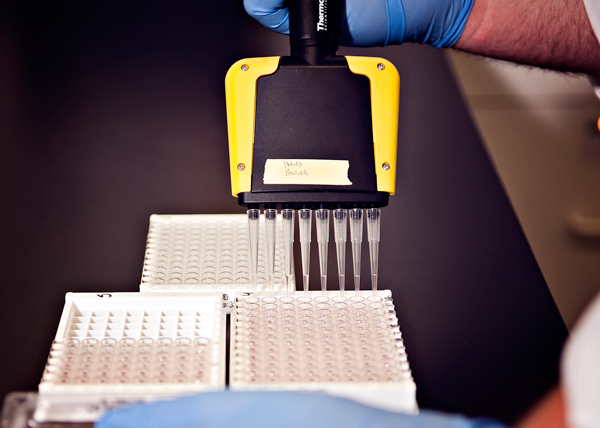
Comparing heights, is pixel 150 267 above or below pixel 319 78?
below

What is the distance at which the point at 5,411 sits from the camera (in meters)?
0.76

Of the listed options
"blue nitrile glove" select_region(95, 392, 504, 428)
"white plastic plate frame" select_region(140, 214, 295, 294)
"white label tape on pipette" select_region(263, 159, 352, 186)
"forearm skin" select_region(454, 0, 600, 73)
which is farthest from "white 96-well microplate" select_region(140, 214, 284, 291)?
"forearm skin" select_region(454, 0, 600, 73)

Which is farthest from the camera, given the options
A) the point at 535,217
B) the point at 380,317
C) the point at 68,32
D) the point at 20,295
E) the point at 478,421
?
the point at 68,32

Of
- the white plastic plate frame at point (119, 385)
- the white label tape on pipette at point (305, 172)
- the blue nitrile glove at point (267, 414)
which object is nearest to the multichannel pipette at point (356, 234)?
the white label tape on pipette at point (305, 172)

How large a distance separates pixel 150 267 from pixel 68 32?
1.34 metres

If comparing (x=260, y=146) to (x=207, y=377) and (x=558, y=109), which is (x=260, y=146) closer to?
(x=207, y=377)

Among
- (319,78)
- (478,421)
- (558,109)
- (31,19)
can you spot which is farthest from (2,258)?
(558,109)

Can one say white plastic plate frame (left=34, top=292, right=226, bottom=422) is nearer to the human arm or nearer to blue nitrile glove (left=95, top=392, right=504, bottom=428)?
blue nitrile glove (left=95, top=392, right=504, bottom=428)

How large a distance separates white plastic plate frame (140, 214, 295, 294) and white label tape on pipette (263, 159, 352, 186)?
26 centimetres

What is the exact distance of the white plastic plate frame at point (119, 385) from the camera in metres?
0.81

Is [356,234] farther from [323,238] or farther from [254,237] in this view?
[254,237]

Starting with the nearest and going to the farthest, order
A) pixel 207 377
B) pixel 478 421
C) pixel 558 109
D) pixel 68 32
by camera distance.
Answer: pixel 478 421, pixel 207 377, pixel 68 32, pixel 558 109

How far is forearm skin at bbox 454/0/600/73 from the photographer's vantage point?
1507mm

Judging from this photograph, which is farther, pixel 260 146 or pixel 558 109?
pixel 558 109
